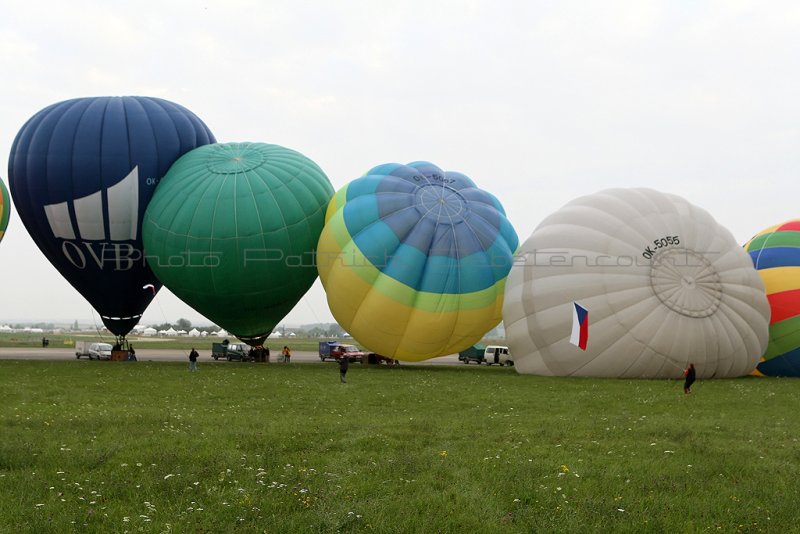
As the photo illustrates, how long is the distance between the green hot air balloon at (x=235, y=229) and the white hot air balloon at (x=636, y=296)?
797 cm

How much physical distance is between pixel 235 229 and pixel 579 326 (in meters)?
11.6

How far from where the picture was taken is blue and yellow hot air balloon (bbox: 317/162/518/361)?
77.0 ft

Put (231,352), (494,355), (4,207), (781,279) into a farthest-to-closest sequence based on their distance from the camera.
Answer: (494,355)
(231,352)
(4,207)
(781,279)

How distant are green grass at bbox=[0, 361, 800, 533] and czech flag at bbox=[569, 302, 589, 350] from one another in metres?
4.55

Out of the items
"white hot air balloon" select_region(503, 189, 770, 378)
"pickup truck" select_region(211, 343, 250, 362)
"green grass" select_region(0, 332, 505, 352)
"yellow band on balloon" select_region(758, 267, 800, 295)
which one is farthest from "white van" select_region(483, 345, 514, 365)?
"green grass" select_region(0, 332, 505, 352)

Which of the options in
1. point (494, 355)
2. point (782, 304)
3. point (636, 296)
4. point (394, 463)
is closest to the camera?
point (394, 463)

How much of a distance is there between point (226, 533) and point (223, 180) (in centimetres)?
2018

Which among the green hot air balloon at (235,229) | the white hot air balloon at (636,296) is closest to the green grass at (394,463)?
the white hot air balloon at (636,296)

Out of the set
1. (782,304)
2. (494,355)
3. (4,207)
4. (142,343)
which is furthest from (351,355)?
(142,343)

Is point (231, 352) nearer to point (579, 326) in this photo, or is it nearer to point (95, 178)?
point (95, 178)

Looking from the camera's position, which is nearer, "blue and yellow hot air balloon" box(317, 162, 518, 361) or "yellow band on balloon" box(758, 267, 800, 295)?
"blue and yellow hot air balloon" box(317, 162, 518, 361)

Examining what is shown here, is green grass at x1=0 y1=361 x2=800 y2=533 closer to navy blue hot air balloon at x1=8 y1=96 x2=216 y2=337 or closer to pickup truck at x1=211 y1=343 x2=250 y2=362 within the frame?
navy blue hot air balloon at x1=8 y1=96 x2=216 y2=337

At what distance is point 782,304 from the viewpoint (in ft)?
78.6

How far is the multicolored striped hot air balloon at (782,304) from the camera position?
23875 millimetres
